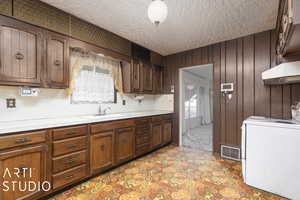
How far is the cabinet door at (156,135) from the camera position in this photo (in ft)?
10.7

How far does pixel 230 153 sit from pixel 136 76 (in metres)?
2.65

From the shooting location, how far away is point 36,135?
5.19 ft

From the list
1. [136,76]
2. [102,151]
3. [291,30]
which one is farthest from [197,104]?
[291,30]

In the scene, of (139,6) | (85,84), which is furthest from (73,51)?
(139,6)

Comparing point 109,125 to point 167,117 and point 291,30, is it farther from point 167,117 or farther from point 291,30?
point 291,30

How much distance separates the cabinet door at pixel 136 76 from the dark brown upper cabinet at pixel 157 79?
1.99ft

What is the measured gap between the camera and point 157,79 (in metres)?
3.92

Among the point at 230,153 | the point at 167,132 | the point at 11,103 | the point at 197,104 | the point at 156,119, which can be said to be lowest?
the point at 230,153

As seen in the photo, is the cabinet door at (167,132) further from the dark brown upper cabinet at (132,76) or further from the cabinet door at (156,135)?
the dark brown upper cabinet at (132,76)

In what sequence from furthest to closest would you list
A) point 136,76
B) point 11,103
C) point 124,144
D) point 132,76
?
point 136,76, point 132,76, point 124,144, point 11,103

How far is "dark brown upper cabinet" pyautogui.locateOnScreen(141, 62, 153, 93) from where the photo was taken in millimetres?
3482

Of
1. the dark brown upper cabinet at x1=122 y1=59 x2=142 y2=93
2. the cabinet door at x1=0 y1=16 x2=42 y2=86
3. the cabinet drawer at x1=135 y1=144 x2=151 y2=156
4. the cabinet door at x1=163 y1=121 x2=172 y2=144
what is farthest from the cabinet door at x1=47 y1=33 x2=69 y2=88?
the cabinet door at x1=163 y1=121 x2=172 y2=144

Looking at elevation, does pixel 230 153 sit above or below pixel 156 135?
below

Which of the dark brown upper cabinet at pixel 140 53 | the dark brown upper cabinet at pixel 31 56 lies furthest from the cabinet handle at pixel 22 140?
the dark brown upper cabinet at pixel 140 53
